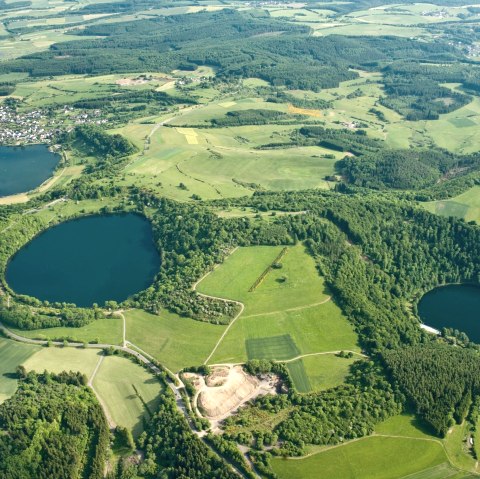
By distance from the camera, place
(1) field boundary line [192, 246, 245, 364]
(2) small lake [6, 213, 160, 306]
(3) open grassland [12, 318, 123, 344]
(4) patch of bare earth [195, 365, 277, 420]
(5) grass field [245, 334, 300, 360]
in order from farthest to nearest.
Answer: (2) small lake [6, 213, 160, 306] < (3) open grassland [12, 318, 123, 344] < (1) field boundary line [192, 246, 245, 364] < (5) grass field [245, 334, 300, 360] < (4) patch of bare earth [195, 365, 277, 420]

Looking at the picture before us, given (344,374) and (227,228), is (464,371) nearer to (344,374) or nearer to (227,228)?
(344,374)

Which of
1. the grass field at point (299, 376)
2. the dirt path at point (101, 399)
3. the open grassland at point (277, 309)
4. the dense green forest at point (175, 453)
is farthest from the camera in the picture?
the open grassland at point (277, 309)

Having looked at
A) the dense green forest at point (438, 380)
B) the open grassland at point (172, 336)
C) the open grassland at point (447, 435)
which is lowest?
the open grassland at point (447, 435)

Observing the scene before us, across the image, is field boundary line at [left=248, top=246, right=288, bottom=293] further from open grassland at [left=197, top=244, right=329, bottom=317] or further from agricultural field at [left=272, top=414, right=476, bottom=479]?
agricultural field at [left=272, top=414, right=476, bottom=479]

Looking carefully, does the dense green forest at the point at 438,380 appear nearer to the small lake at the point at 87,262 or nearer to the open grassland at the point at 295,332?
the open grassland at the point at 295,332

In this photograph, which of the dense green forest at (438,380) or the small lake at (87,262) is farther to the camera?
the small lake at (87,262)

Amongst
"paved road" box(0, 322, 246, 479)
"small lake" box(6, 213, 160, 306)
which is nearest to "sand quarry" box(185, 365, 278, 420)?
"paved road" box(0, 322, 246, 479)

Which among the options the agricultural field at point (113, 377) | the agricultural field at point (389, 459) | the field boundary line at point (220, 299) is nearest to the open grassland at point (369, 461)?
the agricultural field at point (389, 459)
